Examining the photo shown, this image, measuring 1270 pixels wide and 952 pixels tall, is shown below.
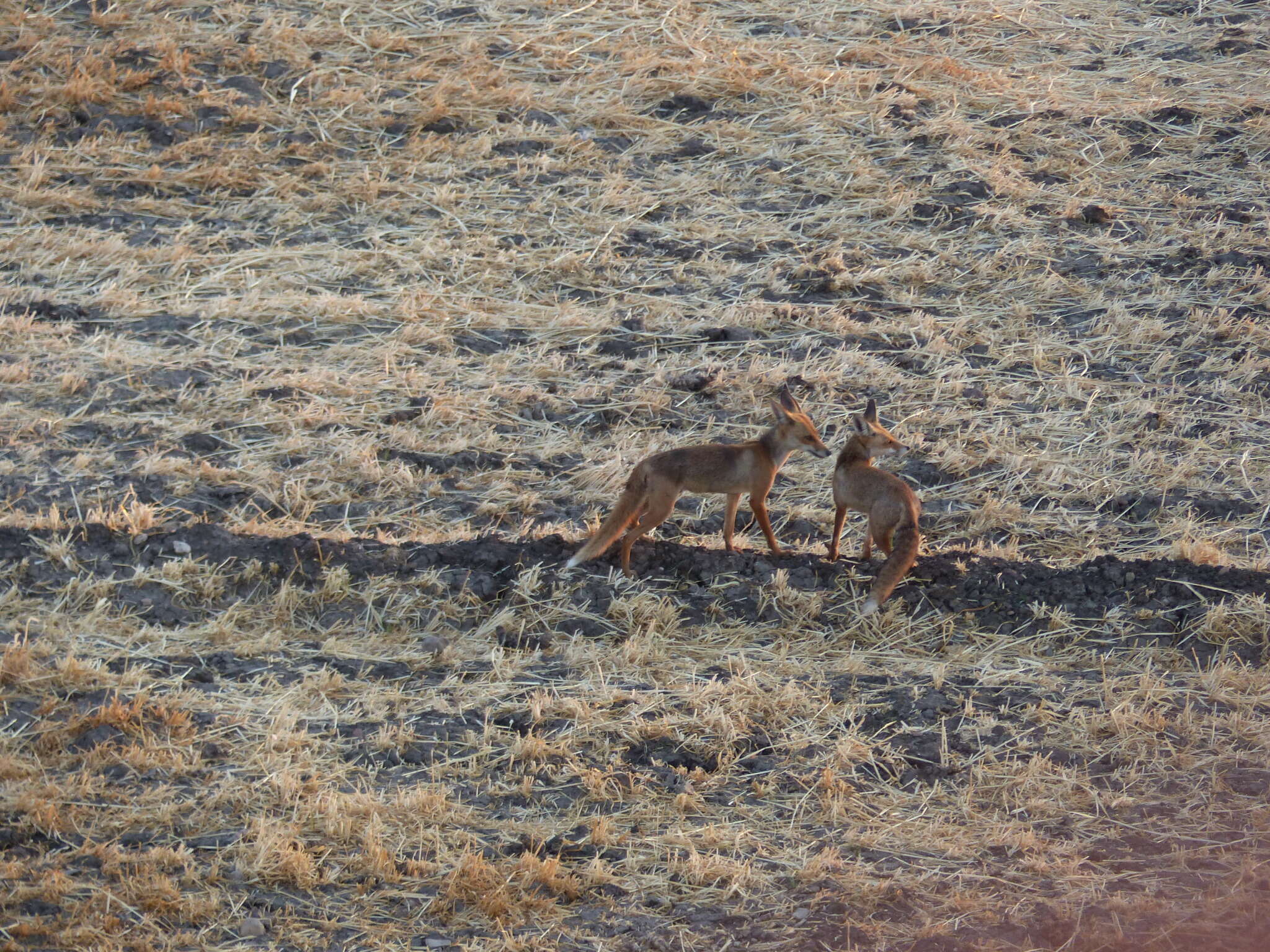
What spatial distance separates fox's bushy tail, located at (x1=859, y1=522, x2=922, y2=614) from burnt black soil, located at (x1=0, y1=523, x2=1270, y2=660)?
0.44 feet

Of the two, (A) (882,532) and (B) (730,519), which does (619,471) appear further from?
(A) (882,532)

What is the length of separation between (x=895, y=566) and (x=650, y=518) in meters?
1.22

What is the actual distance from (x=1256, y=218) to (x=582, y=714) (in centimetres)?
810

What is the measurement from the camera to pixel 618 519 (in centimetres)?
686

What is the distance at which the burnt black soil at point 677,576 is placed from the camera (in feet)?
21.8

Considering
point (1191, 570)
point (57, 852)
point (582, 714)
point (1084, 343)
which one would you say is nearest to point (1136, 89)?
point (1084, 343)

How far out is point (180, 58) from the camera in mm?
12445

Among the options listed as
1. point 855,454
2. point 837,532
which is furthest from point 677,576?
point 855,454

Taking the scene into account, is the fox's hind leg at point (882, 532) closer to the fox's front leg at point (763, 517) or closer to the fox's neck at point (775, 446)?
the fox's front leg at point (763, 517)

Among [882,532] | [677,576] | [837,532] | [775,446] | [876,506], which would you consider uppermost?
[775,446]

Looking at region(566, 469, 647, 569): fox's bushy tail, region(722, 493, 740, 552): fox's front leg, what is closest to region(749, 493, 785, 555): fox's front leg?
region(722, 493, 740, 552): fox's front leg

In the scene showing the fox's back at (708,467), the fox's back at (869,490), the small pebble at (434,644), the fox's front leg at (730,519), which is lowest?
the small pebble at (434,644)

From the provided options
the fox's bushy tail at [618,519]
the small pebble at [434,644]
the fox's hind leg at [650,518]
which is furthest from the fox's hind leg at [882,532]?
the small pebble at [434,644]

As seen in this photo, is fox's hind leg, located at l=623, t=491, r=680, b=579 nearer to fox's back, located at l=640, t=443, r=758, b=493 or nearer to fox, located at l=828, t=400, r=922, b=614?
fox's back, located at l=640, t=443, r=758, b=493
